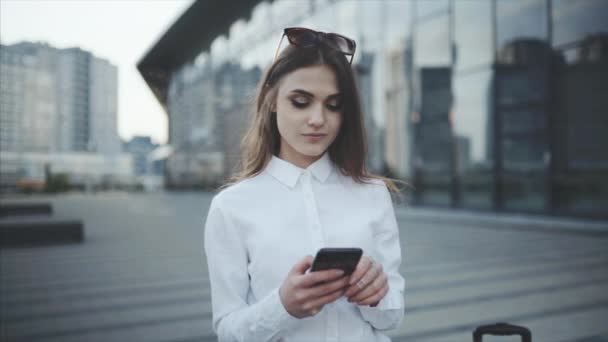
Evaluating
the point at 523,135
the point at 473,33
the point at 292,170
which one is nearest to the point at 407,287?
the point at 292,170

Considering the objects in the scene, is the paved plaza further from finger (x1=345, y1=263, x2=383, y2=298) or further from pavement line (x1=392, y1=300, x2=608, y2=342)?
finger (x1=345, y1=263, x2=383, y2=298)

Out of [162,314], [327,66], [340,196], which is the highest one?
[327,66]

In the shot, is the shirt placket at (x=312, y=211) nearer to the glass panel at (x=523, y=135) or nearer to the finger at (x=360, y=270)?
the finger at (x=360, y=270)

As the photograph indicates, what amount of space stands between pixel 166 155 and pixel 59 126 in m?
33.6

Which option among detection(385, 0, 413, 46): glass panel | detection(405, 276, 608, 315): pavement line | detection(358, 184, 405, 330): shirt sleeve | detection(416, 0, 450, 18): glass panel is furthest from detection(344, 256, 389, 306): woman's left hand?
detection(385, 0, 413, 46): glass panel

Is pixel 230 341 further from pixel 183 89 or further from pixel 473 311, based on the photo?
pixel 183 89

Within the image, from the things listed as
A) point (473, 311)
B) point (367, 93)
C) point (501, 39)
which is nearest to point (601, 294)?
point (473, 311)

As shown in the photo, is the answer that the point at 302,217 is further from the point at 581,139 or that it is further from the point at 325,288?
the point at 581,139

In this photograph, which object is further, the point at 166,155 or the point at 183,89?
the point at 166,155

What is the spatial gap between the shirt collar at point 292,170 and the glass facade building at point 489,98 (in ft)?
25.3

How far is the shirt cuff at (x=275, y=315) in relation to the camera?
100 centimetres

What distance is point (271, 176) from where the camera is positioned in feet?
4.00

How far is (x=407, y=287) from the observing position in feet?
14.5

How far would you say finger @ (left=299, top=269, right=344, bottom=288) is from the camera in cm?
92
